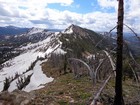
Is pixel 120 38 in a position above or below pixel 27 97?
above

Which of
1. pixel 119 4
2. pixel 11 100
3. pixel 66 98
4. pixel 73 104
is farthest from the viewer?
pixel 66 98

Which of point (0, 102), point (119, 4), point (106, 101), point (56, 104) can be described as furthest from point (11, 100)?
point (119, 4)

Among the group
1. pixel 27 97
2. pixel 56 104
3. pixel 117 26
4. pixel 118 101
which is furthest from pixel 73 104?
pixel 117 26

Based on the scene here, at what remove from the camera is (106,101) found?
18391 millimetres

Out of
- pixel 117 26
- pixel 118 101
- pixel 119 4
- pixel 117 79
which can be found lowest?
pixel 118 101

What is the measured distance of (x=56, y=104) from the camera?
62.3 feet

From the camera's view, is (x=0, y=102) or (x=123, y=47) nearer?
(x=123, y=47)

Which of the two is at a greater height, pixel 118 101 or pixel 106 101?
pixel 118 101

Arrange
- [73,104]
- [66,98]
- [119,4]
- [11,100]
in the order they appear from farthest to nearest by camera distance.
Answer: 1. [66,98]
2. [73,104]
3. [11,100]
4. [119,4]

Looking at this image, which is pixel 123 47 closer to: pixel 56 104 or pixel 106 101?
pixel 106 101

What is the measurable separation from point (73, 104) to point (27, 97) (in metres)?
3.20

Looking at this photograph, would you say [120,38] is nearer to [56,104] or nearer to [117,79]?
[117,79]

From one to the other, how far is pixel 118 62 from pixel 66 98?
38.0 ft

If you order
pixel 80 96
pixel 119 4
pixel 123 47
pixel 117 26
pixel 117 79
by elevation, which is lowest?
pixel 80 96
